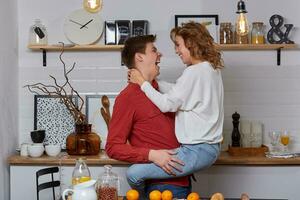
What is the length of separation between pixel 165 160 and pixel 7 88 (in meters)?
1.77

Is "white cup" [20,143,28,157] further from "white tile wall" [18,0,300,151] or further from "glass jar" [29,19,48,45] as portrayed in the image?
"glass jar" [29,19,48,45]

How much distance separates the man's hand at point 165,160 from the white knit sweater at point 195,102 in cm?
12

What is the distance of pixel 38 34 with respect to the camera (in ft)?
13.4

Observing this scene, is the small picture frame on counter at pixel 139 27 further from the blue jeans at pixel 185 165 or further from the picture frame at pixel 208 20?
the blue jeans at pixel 185 165

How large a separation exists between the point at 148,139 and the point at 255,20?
1.86m

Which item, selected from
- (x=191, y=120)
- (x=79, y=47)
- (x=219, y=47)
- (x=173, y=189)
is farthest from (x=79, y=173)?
(x=219, y=47)

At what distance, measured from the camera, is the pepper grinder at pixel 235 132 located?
4012mm

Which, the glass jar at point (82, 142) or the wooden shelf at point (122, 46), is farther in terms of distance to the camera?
the wooden shelf at point (122, 46)

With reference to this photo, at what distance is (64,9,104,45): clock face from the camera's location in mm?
4129

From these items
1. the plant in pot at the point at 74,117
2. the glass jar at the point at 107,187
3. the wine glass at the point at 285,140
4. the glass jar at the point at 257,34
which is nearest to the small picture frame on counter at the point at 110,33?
the plant in pot at the point at 74,117

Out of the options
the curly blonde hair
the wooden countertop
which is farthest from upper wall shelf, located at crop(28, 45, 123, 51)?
the curly blonde hair

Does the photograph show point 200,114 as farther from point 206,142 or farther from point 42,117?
point 42,117

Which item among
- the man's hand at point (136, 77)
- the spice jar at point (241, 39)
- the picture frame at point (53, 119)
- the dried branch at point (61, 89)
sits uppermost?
the spice jar at point (241, 39)

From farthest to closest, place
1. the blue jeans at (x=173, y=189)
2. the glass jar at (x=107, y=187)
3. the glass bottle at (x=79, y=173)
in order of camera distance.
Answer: the blue jeans at (x=173, y=189) < the glass bottle at (x=79, y=173) < the glass jar at (x=107, y=187)
